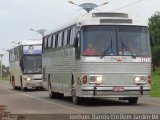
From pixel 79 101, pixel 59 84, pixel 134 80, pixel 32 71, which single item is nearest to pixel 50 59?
pixel 59 84

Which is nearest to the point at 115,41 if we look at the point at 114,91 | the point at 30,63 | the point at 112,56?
the point at 112,56

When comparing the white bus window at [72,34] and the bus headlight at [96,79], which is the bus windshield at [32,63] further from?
the bus headlight at [96,79]

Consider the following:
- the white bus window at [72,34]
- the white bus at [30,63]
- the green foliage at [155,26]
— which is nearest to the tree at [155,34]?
the green foliage at [155,26]

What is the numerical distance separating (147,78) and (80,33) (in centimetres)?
306

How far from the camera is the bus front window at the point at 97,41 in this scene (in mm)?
23203

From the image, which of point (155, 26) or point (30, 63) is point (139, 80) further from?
point (155, 26)

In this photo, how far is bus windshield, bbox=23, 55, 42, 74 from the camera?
43844 millimetres

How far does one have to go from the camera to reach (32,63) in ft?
145

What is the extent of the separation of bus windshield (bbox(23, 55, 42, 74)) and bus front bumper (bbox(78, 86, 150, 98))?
20580 millimetres

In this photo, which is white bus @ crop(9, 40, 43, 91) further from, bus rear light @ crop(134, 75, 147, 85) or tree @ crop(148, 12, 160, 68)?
tree @ crop(148, 12, 160, 68)

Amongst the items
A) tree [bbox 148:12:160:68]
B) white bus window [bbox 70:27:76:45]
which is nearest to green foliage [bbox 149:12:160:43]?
tree [bbox 148:12:160:68]

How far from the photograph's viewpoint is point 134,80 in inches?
922

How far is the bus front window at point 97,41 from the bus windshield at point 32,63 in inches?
813

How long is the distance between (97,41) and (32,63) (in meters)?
21.3
